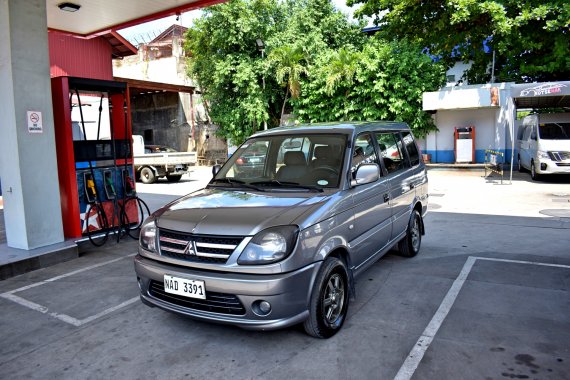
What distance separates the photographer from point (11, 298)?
4664mm

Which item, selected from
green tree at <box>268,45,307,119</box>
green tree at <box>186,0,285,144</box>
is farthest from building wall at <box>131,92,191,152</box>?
green tree at <box>268,45,307,119</box>

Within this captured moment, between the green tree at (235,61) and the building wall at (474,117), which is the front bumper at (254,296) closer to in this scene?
the building wall at (474,117)

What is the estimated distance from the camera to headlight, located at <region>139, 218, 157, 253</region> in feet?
11.7

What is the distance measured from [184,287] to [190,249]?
278mm

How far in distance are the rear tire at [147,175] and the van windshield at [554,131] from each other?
1265 centimetres

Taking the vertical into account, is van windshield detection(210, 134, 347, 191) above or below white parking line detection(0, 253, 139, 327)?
above

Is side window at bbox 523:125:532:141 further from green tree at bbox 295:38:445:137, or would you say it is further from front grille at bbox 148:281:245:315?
front grille at bbox 148:281:245:315

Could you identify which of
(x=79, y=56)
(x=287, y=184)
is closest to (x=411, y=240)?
(x=287, y=184)

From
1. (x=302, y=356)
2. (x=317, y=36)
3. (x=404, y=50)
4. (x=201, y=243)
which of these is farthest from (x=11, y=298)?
(x=317, y=36)

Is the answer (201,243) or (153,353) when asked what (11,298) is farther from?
(201,243)

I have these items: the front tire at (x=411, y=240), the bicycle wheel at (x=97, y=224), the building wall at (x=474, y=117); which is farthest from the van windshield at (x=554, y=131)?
the bicycle wheel at (x=97, y=224)

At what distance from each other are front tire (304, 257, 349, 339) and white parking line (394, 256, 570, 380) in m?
0.62

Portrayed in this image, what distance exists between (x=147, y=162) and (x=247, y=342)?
43.4 feet

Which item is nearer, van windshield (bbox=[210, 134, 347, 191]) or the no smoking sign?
van windshield (bbox=[210, 134, 347, 191])
